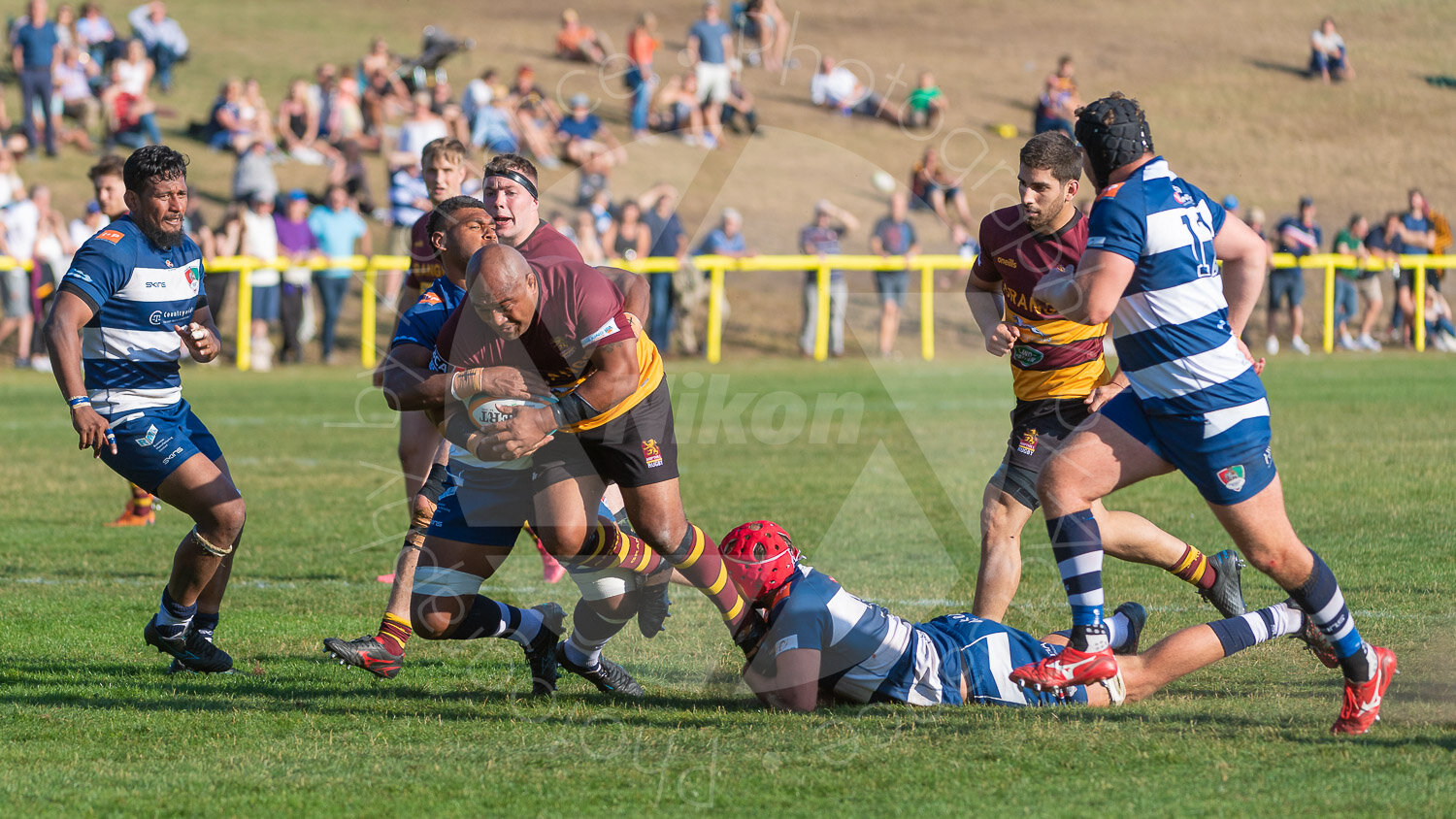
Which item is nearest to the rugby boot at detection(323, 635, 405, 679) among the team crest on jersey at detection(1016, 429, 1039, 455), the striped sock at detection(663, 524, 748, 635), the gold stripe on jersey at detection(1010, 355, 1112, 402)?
the striped sock at detection(663, 524, 748, 635)

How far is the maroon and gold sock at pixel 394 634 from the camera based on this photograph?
5840 mm

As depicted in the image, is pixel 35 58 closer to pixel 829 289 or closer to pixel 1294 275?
pixel 829 289

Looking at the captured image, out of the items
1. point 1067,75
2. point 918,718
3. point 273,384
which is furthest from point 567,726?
point 1067,75

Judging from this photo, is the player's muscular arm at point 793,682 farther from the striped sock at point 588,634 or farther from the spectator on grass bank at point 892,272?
the spectator on grass bank at point 892,272

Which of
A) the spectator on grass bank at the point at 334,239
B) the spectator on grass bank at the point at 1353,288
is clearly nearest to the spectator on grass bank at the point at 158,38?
the spectator on grass bank at the point at 334,239

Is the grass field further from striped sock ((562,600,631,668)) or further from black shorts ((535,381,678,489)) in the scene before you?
black shorts ((535,381,678,489))

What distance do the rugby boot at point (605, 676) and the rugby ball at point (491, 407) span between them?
1164 millimetres

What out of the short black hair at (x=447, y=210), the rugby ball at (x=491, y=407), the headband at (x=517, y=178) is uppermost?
the headband at (x=517, y=178)

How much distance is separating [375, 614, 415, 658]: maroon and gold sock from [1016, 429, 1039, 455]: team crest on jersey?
273cm

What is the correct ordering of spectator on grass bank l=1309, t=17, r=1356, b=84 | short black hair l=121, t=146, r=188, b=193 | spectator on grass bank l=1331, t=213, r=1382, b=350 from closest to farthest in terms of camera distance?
short black hair l=121, t=146, r=188, b=193 → spectator on grass bank l=1331, t=213, r=1382, b=350 → spectator on grass bank l=1309, t=17, r=1356, b=84

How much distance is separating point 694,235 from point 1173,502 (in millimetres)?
16683

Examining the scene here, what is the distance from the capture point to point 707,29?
2627 centimetres

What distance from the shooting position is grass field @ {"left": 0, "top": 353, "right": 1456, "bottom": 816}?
174 inches

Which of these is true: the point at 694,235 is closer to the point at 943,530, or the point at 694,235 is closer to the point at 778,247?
the point at 778,247
